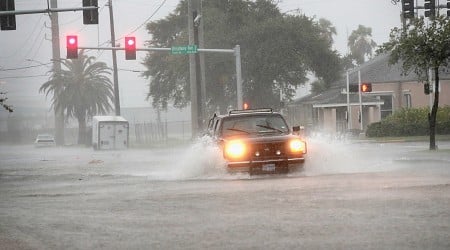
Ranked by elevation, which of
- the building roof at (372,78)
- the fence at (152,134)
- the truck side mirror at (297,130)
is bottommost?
the fence at (152,134)

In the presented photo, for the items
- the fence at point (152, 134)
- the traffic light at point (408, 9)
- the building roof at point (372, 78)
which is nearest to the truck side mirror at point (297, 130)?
the traffic light at point (408, 9)

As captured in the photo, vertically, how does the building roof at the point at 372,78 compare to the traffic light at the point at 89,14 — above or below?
below

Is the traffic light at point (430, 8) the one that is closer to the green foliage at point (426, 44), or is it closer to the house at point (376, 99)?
the green foliage at point (426, 44)

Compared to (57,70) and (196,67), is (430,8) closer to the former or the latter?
(196,67)

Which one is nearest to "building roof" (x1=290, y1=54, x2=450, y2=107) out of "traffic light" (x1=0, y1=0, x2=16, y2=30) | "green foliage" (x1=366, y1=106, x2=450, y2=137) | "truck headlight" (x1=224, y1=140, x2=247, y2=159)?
"green foliage" (x1=366, y1=106, x2=450, y2=137)

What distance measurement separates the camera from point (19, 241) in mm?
10305

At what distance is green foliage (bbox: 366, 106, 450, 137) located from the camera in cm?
5188

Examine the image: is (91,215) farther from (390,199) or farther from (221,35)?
(221,35)

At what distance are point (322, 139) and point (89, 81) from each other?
2595 inches

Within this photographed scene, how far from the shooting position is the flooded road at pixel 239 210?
31.8 ft

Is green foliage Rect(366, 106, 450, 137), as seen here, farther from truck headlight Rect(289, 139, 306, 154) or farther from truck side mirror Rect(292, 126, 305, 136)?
truck headlight Rect(289, 139, 306, 154)

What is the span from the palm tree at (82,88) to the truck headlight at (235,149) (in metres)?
66.7

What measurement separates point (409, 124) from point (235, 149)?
115 ft

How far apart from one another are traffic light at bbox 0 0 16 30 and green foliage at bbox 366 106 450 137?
1191 inches
